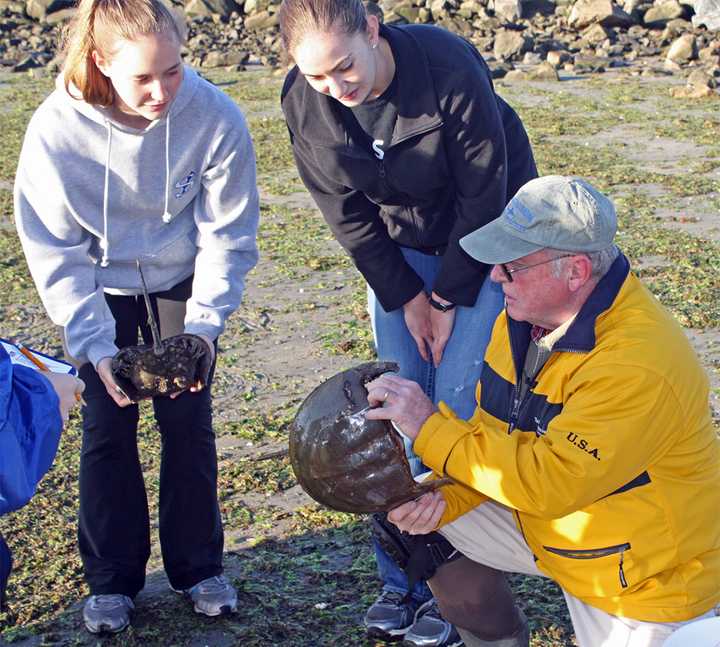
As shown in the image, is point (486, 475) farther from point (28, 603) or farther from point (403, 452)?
point (28, 603)

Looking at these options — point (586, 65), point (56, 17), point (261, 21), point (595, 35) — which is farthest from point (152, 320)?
point (56, 17)

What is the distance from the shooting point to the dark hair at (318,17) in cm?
361

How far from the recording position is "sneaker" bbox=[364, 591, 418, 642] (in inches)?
163

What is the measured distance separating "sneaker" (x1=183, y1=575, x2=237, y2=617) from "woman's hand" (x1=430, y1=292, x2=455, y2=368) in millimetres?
1142

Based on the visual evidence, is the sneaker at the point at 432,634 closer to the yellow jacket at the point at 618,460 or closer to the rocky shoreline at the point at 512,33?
the yellow jacket at the point at 618,460

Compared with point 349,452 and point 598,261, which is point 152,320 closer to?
point 349,452

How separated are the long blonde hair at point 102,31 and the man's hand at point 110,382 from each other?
2.84 ft

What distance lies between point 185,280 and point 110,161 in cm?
54

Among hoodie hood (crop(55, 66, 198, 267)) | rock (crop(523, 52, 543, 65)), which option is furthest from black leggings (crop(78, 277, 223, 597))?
rock (crop(523, 52, 543, 65))

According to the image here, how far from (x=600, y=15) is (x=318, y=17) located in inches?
751

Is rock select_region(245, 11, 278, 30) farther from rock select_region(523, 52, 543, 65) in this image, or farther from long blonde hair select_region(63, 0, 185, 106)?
long blonde hair select_region(63, 0, 185, 106)

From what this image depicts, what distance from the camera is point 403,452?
11.0 feet

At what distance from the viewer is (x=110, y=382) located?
3.89 meters

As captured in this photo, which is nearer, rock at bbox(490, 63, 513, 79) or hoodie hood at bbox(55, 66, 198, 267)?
hoodie hood at bbox(55, 66, 198, 267)
